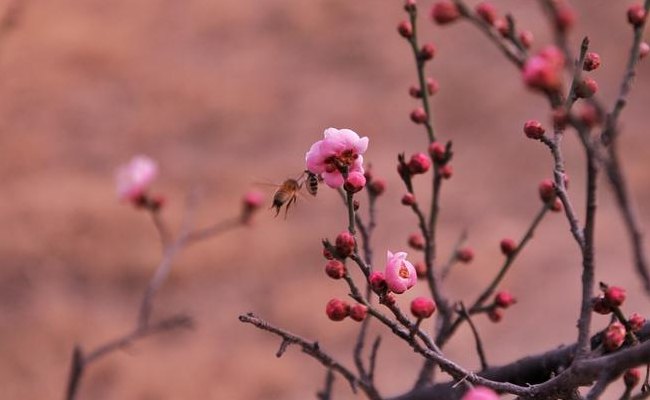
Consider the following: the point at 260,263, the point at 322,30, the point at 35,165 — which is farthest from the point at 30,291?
the point at 322,30

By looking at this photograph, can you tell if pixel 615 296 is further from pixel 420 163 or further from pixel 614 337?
pixel 420 163

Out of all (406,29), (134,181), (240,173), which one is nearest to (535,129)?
(406,29)

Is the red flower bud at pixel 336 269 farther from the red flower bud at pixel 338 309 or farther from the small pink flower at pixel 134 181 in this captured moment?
the small pink flower at pixel 134 181

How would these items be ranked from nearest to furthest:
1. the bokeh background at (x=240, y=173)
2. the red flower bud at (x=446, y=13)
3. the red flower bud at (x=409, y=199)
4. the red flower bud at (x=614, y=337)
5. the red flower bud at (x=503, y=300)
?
the red flower bud at (x=446, y=13), the red flower bud at (x=614, y=337), the red flower bud at (x=409, y=199), the red flower bud at (x=503, y=300), the bokeh background at (x=240, y=173)

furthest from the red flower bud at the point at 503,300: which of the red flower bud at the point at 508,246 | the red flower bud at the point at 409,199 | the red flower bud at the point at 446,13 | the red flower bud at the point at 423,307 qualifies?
the red flower bud at the point at 446,13

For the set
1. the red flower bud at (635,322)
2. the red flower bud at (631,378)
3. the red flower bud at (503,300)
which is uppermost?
the red flower bud at (503,300)

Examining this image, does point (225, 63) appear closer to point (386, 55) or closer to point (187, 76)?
point (187, 76)
